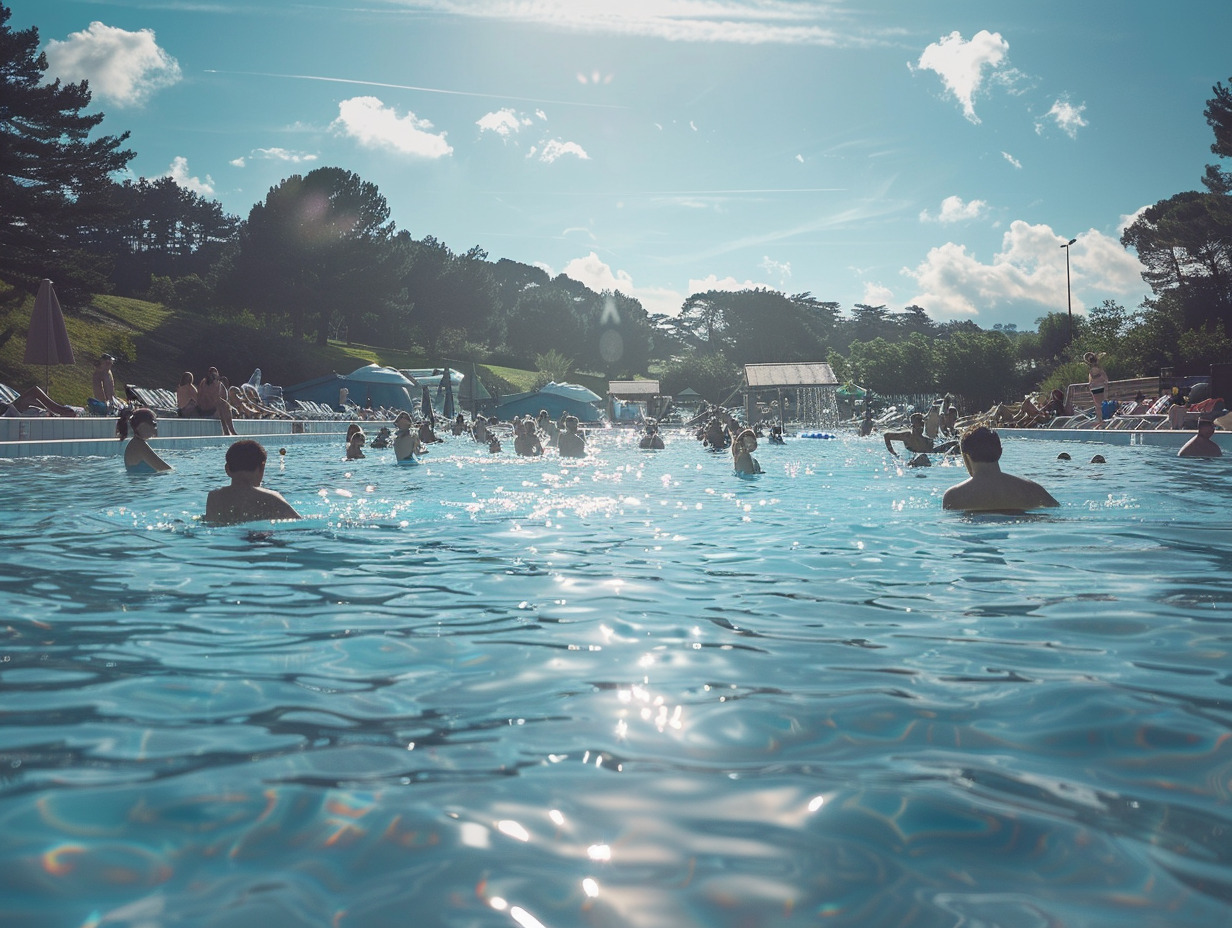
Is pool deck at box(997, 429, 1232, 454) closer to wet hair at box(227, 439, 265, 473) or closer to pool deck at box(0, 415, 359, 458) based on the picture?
wet hair at box(227, 439, 265, 473)

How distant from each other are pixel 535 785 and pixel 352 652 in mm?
1599

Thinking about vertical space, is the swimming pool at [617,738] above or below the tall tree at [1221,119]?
below

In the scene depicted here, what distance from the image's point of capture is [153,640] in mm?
3686

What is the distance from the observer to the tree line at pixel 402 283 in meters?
29.0

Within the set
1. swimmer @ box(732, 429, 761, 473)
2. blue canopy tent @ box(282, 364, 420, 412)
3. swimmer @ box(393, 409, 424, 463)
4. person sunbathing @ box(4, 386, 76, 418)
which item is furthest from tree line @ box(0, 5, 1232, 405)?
swimmer @ box(732, 429, 761, 473)

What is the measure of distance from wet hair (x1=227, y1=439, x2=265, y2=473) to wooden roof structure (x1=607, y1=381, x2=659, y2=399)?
6353 centimetres

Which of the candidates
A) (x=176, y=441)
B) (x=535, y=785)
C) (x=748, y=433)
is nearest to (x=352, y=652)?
(x=535, y=785)

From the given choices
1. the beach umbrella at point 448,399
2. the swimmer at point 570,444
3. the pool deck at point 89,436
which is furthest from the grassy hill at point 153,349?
the swimmer at point 570,444

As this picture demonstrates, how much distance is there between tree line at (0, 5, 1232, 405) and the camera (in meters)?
29.0

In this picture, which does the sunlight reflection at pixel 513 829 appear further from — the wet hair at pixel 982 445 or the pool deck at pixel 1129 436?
the pool deck at pixel 1129 436

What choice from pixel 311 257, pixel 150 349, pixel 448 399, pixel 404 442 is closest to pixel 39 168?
pixel 150 349

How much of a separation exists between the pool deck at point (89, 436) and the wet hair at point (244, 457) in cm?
928

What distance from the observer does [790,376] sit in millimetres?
46469

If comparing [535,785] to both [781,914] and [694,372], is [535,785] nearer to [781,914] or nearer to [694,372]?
[781,914]
